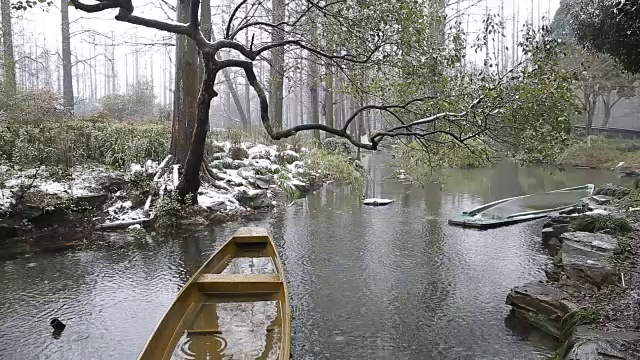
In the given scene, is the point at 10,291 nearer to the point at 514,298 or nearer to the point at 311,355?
the point at 311,355

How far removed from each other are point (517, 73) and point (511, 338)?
3914 millimetres

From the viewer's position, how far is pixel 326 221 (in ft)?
36.5

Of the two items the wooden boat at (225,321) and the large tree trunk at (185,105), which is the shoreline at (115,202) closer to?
the large tree trunk at (185,105)

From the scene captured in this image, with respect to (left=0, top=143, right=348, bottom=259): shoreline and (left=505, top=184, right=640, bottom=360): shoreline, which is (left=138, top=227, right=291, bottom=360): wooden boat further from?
(left=0, top=143, right=348, bottom=259): shoreline

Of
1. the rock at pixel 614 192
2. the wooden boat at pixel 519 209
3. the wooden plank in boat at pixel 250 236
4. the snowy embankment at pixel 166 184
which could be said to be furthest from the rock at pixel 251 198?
the rock at pixel 614 192

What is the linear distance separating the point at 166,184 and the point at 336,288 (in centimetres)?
549

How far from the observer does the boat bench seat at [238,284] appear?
16.9 feet

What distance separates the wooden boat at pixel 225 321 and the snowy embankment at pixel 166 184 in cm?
497

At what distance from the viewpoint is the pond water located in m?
5.07

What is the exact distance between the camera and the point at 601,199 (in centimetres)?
1130

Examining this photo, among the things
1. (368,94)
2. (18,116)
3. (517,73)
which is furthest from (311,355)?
(18,116)

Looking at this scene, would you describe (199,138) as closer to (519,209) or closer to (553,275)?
(553,275)

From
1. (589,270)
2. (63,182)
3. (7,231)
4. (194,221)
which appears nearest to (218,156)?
(194,221)

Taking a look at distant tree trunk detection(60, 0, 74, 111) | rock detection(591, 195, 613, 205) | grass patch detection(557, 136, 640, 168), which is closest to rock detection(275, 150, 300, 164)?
rock detection(591, 195, 613, 205)
